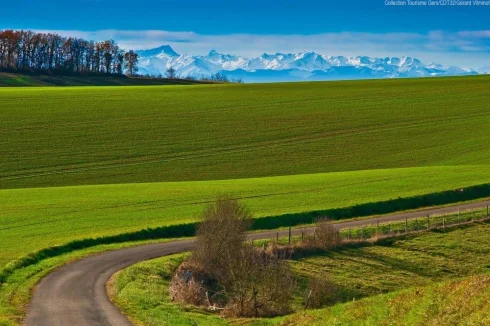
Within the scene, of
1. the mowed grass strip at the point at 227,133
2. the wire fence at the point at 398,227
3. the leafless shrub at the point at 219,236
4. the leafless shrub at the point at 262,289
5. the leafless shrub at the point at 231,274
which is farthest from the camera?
the mowed grass strip at the point at 227,133

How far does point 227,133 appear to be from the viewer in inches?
3292

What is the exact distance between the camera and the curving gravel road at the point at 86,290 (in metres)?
24.6

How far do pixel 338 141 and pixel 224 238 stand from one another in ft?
159

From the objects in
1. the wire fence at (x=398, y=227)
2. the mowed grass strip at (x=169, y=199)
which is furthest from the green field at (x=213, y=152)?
the wire fence at (x=398, y=227)

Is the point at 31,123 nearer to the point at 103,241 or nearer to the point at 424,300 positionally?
the point at 103,241

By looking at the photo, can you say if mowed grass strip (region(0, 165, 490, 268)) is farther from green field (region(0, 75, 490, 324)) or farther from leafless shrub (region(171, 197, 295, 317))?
leafless shrub (region(171, 197, 295, 317))

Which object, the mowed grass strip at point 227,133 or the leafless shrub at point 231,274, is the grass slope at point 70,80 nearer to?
the mowed grass strip at point 227,133

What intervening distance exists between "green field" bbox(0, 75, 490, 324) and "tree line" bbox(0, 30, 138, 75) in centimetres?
7526

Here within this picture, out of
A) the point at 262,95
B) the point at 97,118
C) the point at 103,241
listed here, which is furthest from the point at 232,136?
the point at 103,241

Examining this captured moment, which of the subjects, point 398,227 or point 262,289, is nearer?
point 262,289

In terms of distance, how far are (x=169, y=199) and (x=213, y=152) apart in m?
22.0

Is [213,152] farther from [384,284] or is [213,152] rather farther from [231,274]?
[231,274]

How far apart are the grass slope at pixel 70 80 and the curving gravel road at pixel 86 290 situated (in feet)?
404

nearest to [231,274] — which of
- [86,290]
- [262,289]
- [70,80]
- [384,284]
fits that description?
[262,289]
